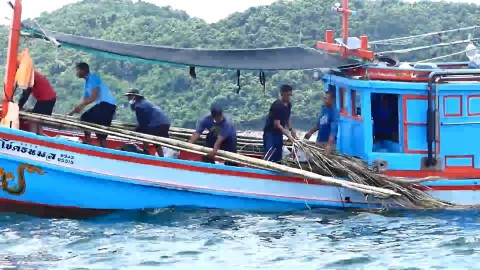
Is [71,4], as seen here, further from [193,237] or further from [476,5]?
[193,237]

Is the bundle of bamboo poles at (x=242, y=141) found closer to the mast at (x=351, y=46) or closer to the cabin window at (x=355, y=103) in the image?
the cabin window at (x=355, y=103)

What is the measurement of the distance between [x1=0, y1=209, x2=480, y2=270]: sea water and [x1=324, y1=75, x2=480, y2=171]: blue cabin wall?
0.86 metres

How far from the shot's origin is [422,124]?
49.8 feet

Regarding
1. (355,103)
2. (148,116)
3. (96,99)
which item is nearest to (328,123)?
(355,103)

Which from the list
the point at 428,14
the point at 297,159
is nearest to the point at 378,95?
the point at 297,159

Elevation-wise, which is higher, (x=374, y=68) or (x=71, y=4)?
(x=71, y=4)

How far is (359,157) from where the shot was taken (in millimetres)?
15562

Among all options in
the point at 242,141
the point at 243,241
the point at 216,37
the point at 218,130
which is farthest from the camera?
the point at 216,37

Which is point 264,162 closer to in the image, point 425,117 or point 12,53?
point 425,117

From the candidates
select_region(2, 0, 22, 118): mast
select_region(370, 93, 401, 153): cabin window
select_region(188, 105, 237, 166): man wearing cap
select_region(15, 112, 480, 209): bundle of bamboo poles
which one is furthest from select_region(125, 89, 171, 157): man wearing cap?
select_region(370, 93, 401, 153): cabin window

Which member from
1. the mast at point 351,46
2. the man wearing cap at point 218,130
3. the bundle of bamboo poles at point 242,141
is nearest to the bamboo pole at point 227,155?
the man wearing cap at point 218,130

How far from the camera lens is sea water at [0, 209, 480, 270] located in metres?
12.1

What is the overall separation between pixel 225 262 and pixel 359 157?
13.5 feet

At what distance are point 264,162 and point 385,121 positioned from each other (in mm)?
2442
